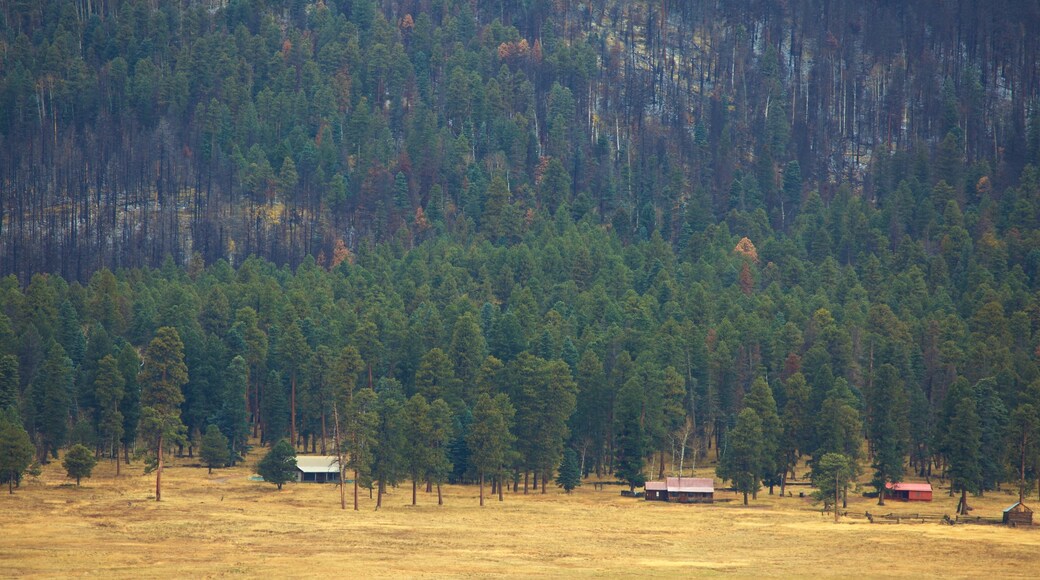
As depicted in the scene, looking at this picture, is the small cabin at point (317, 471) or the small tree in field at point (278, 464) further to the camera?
the small cabin at point (317, 471)

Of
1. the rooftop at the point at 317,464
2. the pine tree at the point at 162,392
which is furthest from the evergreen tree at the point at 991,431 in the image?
the pine tree at the point at 162,392

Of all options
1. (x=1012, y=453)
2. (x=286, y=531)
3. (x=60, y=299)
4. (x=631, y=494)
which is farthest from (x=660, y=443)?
(x=60, y=299)

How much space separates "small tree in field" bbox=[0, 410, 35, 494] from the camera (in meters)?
126

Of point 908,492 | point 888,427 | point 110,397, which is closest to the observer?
point 908,492

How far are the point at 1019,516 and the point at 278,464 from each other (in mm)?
66745

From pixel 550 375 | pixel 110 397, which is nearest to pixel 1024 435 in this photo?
Answer: pixel 550 375

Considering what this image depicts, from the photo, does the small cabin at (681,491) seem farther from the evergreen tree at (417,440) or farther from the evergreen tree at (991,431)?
the evergreen tree at (991,431)

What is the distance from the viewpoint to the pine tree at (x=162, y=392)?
132 metres

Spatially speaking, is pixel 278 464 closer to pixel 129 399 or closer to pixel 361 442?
pixel 361 442

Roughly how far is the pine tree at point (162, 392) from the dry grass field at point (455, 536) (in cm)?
503

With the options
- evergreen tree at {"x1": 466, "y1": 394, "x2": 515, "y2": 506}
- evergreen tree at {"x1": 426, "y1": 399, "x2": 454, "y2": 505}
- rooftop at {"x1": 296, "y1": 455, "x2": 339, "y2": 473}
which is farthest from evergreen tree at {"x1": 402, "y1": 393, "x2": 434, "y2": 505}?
rooftop at {"x1": 296, "y1": 455, "x2": 339, "y2": 473}

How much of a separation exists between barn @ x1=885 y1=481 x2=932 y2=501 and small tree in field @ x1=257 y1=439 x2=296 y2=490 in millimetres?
57132

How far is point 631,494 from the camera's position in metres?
143

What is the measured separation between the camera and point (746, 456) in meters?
138
